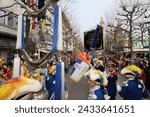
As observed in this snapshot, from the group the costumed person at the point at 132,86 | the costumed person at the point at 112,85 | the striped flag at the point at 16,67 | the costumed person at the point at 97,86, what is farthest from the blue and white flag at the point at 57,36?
the costumed person at the point at 112,85

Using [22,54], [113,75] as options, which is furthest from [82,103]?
[113,75]

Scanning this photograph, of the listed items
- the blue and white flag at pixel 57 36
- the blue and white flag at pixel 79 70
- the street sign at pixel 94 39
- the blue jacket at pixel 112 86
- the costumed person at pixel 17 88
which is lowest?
the blue jacket at pixel 112 86

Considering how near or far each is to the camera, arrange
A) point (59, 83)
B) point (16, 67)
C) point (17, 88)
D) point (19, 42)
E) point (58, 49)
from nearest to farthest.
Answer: point (17, 88)
point (59, 83)
point (58, 49)
point (19, 42)
point (16, 67)

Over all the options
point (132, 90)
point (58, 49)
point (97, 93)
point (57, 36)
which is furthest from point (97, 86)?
point (57, 36)

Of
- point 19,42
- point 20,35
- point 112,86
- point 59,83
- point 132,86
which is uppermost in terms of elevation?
point 20,35

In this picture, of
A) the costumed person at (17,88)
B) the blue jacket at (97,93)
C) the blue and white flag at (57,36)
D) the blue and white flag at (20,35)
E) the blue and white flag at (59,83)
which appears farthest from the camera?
the blue jacket at (97,93)

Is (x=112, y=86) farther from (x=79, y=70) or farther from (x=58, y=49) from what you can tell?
(x=58, y=49)

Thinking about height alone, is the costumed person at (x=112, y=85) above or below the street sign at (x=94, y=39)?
below

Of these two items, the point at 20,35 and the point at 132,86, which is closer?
the point at 20,35

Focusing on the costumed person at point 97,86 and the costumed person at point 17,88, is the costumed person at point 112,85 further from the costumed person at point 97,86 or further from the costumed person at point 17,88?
the costumed person at point 17,88

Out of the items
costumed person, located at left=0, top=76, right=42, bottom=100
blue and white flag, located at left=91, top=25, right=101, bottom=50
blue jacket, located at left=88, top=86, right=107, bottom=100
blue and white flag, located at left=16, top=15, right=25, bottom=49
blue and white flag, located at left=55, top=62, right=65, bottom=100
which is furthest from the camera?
blue and white flag, located at left=91, top=25, right=101, bottom=50

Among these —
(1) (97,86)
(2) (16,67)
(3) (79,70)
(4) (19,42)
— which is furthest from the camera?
(3) (79,70)

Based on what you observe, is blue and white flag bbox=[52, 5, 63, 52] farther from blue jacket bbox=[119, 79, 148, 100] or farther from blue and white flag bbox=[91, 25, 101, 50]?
blue and white flag bbox=[91, 25, 101, 50]

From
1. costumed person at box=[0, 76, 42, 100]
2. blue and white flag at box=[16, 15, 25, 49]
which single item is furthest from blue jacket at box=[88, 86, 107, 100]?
costumed person at box=[0, 76, 42, 100]
